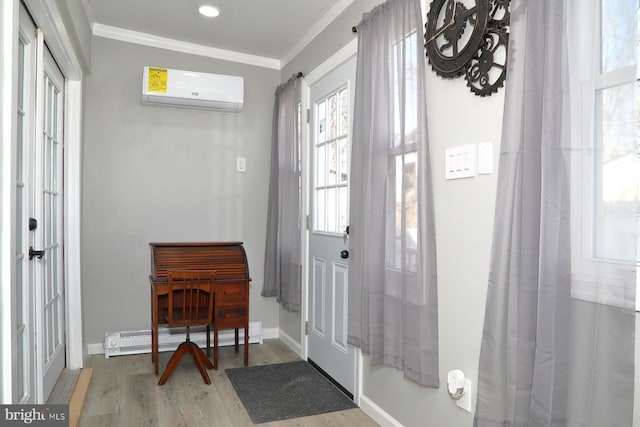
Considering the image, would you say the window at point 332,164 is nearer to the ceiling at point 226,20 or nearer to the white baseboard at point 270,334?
the ceiling at point 226,20

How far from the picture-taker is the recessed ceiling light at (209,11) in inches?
124

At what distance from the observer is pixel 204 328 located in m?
3.89

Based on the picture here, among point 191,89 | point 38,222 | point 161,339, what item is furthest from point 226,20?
point 161,339

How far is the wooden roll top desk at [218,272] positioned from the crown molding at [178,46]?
1721 millimetres

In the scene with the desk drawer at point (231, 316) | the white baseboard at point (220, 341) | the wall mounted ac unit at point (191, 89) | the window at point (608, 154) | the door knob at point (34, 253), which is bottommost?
the white baseboard at point (220, 341)

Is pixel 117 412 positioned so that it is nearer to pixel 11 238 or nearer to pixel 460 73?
pixel 11 238

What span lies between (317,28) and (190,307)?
223 cm

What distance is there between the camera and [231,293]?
10.7 feet

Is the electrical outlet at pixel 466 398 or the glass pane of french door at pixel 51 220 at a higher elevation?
the glass pane of french door at pixel 51 220

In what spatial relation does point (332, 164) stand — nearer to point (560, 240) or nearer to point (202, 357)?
point (202, 357)

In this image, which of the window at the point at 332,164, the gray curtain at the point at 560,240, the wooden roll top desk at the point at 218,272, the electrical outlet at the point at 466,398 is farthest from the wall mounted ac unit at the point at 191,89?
the electrical outlet at the point at 466,398

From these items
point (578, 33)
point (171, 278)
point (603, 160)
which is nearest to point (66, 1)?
point (171, 278)

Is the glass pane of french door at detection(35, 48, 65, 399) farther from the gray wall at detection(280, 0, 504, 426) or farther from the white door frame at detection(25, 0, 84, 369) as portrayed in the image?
the gray wall at detection(280, 0, 504, 426)

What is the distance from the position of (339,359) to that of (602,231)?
6.87 feet
